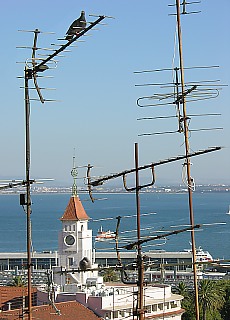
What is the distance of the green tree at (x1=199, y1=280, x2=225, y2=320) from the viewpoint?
36.3m

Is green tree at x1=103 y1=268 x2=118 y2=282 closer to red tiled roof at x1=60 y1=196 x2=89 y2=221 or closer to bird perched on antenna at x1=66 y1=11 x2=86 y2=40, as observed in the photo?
bird perched on antenna at x1=66 y1=11 x2=86 y2=40

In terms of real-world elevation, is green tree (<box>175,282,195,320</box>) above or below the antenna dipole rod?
below

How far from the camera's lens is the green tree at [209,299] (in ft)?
119

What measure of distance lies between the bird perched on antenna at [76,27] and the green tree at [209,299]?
29.5 meters

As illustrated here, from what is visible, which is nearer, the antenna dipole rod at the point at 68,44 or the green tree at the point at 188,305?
the antenna dipole rod at the point at 68,44

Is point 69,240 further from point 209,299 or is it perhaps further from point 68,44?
point 68,44

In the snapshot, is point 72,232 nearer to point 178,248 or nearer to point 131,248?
point 131,248

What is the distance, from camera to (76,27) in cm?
686

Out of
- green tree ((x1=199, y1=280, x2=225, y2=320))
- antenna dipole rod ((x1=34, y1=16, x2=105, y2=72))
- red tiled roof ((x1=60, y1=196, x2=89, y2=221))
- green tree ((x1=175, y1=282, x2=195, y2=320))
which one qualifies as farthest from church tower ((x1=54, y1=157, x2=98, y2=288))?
antenna dipole rod ((x1=34, y1=16, x2=105, y2=72))

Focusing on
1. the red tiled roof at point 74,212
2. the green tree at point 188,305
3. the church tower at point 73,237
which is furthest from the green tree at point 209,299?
the red tiled roof at point 74,212

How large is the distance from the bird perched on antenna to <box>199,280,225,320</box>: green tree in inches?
1163

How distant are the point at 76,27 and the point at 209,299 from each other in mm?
31219

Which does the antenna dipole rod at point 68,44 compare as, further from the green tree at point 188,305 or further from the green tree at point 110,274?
the green tree at point 188,305

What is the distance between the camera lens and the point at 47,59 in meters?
7.25
